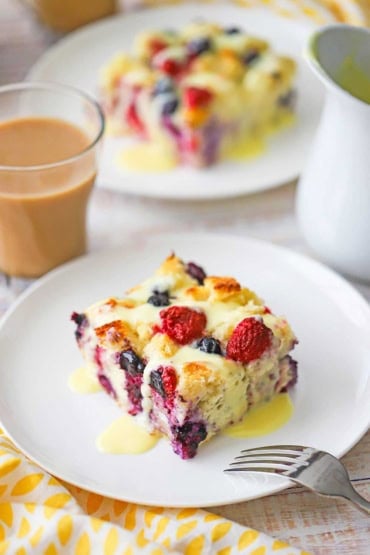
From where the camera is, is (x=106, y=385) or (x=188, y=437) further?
(x=106, y=385)

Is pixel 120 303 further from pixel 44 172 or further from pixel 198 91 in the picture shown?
pixel 198 91

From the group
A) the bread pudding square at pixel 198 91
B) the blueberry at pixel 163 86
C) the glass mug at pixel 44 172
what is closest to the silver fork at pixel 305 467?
the glass mug at pixel 44 172

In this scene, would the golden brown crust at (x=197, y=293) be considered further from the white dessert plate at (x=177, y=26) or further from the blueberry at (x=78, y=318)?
the white dessert plate at (x=177, y=26)

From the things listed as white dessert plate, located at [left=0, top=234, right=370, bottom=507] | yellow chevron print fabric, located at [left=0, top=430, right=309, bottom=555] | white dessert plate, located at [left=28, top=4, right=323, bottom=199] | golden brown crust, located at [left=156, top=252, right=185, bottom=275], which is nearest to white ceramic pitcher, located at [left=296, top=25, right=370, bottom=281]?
white dessert plate, located at [left=0, top=234, right=370, bottom=507]

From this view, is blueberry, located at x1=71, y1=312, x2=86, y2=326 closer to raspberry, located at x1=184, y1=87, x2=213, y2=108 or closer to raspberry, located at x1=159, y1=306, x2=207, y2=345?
raspberry, located at x1=159, y1=306, x2=207, y2=345

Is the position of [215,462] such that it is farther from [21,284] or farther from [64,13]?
[64,13]

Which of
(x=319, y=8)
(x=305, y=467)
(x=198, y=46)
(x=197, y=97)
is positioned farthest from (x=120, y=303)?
(x=319, y=8)
